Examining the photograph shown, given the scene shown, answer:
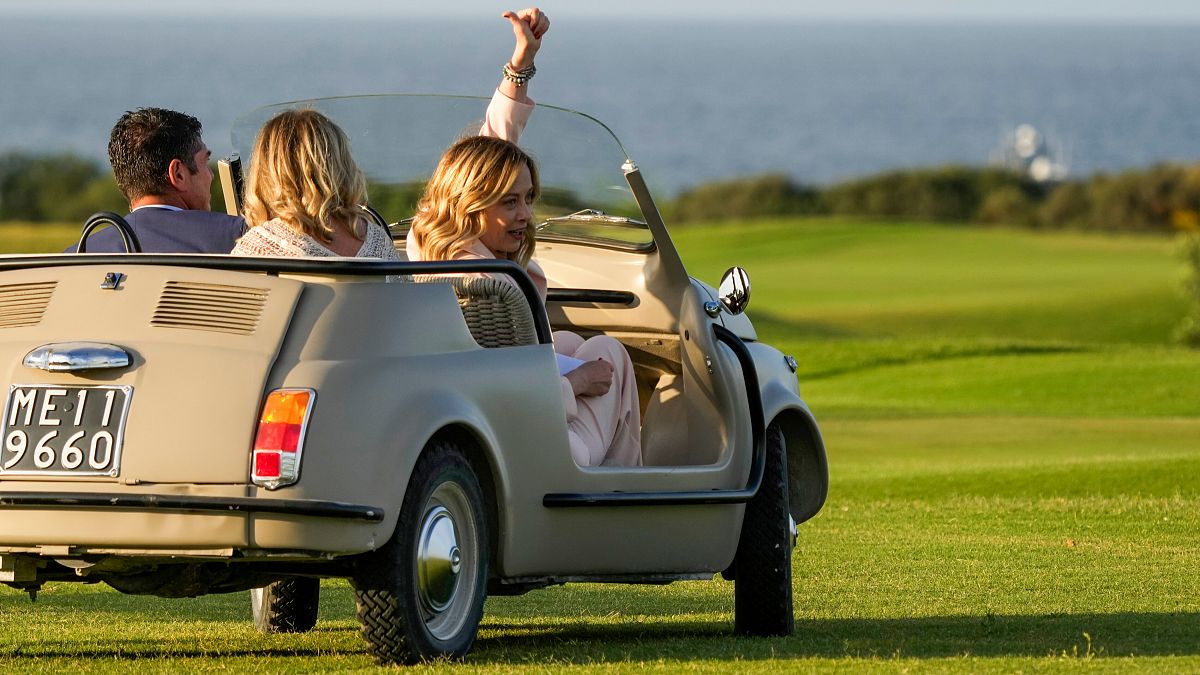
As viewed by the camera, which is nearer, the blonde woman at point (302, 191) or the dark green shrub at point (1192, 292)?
the blonde woman at point (302, 191)

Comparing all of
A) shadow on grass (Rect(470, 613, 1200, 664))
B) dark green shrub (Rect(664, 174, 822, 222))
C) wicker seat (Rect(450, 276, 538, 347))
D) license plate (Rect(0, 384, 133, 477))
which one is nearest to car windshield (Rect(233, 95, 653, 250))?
wicker seat (Rect(450, 276, 538, 347))

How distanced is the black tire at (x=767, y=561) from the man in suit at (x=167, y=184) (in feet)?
6.09

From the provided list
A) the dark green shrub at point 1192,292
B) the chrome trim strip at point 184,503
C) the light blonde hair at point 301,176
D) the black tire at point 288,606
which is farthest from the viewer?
the dark green shrub at point 1192,292

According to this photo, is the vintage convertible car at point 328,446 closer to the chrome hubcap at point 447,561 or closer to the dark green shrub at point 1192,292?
the chrome hubcap at point 447,561

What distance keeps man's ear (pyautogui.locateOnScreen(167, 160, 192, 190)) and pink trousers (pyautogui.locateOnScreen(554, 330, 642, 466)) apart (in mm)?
1299

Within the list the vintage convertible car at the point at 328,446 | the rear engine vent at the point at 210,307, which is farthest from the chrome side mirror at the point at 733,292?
the rear engine vent at the point at 210,307

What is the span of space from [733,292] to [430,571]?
62.0 inches

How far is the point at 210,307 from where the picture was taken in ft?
16.9

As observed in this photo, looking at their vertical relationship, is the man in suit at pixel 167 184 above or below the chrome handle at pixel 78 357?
above

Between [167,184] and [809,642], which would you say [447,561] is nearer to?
[809,642]

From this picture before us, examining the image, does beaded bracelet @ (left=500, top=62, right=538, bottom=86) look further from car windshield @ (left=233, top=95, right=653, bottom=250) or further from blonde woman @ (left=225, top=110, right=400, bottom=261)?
blonde woman @ (left=225, top=110, right=400, bottom=261)

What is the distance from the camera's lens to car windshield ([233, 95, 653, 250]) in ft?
21.3

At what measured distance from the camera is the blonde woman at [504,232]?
6195 millimetres

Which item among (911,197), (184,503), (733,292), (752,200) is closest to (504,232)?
(733,292)
